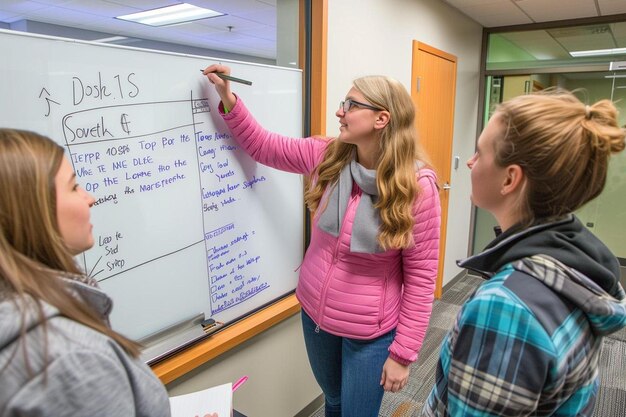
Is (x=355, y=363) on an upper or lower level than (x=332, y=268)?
lower

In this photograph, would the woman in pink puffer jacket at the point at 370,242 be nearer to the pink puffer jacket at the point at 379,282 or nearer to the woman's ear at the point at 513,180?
the pink puffer jacket at the point at 379,282

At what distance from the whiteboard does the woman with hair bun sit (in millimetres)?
875

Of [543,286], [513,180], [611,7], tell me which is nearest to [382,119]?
[513,180]

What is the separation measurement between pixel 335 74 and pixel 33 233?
5.25 feet

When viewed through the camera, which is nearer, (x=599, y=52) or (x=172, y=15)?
(x=599, y=52)

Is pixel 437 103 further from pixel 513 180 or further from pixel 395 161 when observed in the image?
pixel 513 180

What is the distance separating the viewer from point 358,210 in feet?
4.31

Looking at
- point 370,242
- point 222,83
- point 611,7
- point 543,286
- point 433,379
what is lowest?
point 433,379

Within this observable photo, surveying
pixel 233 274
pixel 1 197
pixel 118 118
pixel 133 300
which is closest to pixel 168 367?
pixel 133 300

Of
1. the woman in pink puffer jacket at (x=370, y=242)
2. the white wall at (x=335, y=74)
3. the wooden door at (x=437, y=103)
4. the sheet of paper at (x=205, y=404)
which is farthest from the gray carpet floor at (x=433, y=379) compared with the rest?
the sheet of paper at (x=205, y=404)

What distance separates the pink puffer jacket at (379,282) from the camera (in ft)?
4.23

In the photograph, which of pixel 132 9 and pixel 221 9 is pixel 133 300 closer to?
pixel 221 9

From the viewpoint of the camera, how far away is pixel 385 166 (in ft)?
4.15

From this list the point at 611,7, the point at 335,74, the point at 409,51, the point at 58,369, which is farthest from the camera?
the point at 611,7
